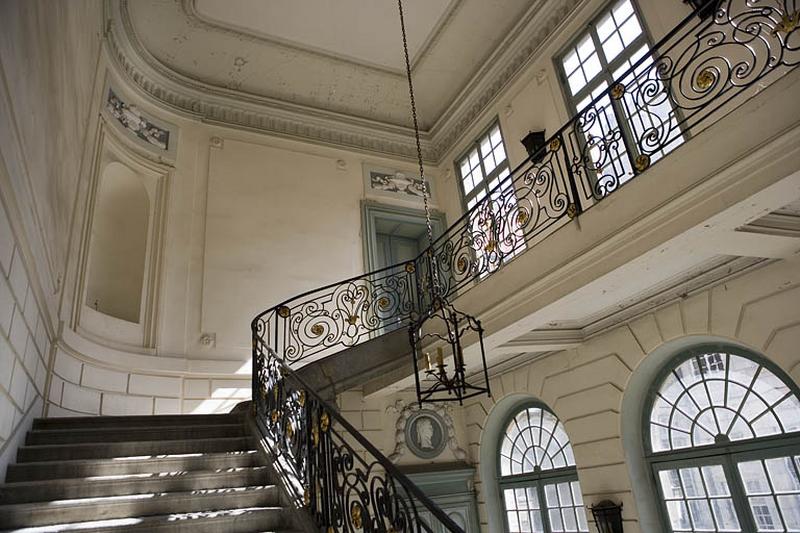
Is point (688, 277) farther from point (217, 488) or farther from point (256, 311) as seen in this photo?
point (256, 311)

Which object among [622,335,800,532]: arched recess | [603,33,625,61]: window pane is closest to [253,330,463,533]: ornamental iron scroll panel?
[622,335,800,532]: arched recess

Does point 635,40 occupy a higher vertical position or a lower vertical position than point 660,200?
higher

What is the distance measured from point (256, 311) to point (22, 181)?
191 inches

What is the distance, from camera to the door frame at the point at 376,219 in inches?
374

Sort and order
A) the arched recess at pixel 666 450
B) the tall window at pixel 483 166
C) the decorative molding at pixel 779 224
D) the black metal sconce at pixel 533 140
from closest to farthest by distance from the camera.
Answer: the decorative molding at pixel 779 224 → the arched recess at pixel 666 450 → the black metal sconce at pixel 533 140 → the tall window at pixel 483 166

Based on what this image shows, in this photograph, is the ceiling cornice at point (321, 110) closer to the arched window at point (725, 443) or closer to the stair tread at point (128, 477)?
the arched window at point (725, 443)

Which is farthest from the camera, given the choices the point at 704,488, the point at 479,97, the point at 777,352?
the point at 479,97

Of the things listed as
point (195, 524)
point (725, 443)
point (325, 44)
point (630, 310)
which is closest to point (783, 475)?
point (725, 443)

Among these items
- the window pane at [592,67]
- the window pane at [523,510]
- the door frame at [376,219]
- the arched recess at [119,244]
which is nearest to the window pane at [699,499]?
the window pane at [523,510]

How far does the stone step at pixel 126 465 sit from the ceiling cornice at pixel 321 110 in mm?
5948

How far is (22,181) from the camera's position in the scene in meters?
3.57

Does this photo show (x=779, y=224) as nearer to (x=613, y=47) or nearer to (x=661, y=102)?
(x=661, y=102)

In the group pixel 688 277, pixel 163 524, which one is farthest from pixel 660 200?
pixel 163 524

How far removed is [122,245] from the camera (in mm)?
8023
